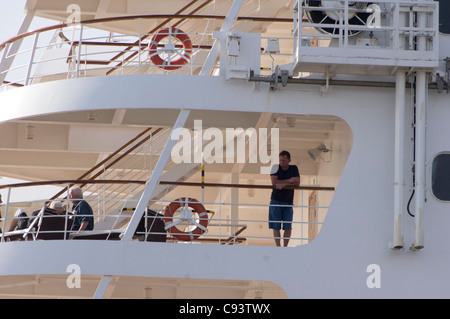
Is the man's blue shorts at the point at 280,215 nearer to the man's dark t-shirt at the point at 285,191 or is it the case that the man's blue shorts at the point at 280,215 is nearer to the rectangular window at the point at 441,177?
the man's dark t-shirt at the point at 285,191

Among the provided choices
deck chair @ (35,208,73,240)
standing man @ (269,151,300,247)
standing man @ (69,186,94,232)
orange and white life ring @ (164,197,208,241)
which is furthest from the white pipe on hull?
deck chair @ (35,208,73,240)

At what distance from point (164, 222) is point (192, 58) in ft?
8.43

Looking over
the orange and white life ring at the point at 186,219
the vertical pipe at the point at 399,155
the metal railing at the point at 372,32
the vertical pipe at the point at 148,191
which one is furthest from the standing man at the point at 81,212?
the vertical pipe at the point at 399,155

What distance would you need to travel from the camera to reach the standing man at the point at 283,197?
13.2 metres

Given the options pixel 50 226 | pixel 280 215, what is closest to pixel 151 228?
pixel 50 226

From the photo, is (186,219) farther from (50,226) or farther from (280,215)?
(50,226)

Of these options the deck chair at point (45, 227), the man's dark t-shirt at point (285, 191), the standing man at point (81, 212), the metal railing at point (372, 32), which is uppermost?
the metal railing at point (372, 32)

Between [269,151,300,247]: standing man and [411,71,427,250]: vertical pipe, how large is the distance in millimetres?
1737

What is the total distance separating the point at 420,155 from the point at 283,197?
6.60ft

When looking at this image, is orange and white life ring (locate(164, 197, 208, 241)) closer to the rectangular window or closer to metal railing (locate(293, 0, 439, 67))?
metal railing (locate(293, 0, 439, 67))

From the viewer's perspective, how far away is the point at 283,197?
13297mm

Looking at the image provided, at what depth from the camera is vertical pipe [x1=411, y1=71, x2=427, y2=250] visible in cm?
1223

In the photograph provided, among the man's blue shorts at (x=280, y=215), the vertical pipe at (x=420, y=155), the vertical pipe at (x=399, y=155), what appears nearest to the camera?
the vertical pipe at (x=420, y=155)

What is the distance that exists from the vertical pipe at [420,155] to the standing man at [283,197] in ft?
5.70
